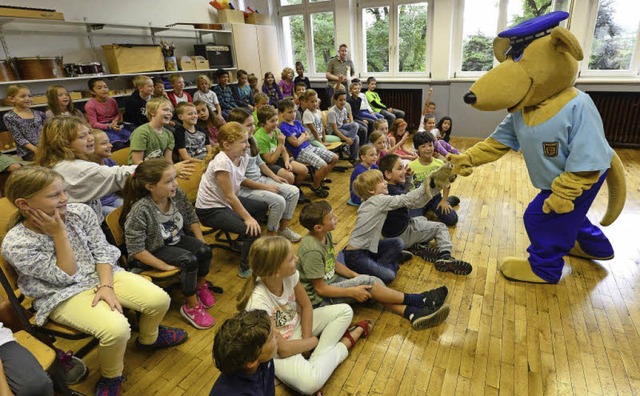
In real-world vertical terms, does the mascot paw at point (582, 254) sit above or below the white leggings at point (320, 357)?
below

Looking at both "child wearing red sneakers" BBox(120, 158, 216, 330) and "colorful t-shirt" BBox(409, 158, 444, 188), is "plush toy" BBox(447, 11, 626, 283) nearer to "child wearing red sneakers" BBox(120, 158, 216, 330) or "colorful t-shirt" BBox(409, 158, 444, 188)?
"colorful t-shirt" BBox(409, 158, 444, 188)

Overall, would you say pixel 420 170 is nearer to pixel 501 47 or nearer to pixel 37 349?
pixel 501 47

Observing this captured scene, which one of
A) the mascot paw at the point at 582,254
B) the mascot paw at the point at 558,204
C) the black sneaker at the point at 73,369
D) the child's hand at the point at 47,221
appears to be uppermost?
the child's hand at the point at 47,221

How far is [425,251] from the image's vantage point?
2.62 m

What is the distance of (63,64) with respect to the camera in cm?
421

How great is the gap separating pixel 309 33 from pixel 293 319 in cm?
678

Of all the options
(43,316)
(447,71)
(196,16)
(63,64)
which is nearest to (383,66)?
(447,71)

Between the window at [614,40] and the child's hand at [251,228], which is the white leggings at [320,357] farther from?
the window at [614,40]

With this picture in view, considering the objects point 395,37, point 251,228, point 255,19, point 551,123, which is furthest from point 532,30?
point 255,19

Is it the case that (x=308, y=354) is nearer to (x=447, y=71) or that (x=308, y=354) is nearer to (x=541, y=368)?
(x=541, y=368)

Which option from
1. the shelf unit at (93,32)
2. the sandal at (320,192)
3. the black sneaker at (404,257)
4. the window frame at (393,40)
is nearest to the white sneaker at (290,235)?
the black sneaker at (404,257)

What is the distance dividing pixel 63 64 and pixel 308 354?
4.40 metres

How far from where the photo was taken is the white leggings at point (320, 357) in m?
1.54

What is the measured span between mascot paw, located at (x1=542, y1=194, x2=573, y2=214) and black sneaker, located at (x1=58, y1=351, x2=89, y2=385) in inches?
97.0
